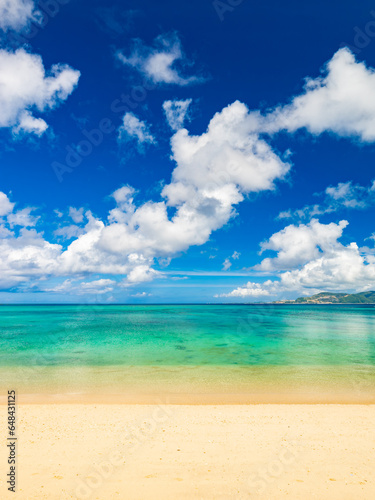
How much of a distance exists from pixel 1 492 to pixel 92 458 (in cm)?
264

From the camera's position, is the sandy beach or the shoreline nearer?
the sandy beach

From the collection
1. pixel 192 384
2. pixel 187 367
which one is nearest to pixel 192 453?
pixel 192 384

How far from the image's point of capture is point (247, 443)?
35.6 feet

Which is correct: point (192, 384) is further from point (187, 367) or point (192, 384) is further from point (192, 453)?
point (192, 453)

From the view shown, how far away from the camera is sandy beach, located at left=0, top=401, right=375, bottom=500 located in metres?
8.12

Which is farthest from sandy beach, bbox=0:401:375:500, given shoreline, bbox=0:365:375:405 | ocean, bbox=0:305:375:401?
ocean, bbox=0:305:375:401

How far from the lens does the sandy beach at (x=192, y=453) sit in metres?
8.12

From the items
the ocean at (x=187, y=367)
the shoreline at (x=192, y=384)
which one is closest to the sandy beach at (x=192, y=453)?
the shoreline at (x=192, y=384)

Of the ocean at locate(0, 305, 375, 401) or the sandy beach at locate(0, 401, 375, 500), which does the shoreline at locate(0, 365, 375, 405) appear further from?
the sandy beach at locate(0, 401, 375, 500)

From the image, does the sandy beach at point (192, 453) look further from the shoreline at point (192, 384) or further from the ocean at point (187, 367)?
the ocean at point (187, 367)

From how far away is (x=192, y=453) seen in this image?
32.8ft

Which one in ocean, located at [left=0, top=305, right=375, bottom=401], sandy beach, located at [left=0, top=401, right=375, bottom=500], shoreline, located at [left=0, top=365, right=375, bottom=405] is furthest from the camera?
ocean, located at [left=0, top=305, right=375, bottom=401]

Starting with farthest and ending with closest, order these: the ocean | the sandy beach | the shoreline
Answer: the ocean, the shoreline, the sandy beach

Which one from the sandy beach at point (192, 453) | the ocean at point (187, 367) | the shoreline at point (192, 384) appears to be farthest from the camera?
the ocean at point (187, 367)
